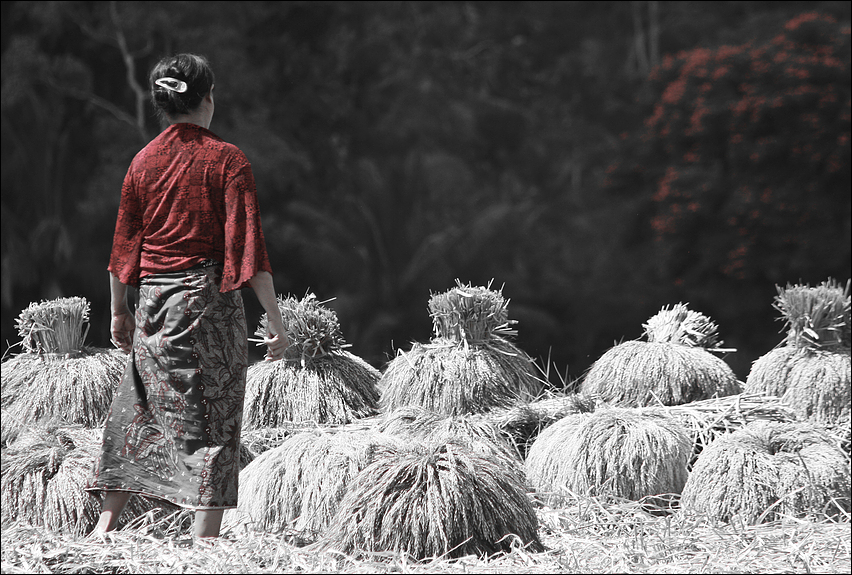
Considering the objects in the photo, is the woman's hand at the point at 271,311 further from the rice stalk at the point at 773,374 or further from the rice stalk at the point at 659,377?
the rice stalk at the point at 773,374

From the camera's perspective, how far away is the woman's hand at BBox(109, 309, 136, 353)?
6.28ft

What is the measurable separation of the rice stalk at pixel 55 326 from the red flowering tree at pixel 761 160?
26.7 ft

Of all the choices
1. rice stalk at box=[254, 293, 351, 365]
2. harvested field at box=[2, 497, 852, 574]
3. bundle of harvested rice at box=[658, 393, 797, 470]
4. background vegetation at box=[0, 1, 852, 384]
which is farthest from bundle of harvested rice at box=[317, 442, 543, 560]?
background vegetation at box=[0, 1, 852, 384]

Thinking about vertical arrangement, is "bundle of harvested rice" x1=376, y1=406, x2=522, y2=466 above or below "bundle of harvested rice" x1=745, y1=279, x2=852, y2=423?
below

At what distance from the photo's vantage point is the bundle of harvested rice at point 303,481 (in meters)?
2.24

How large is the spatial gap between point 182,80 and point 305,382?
1401 mm

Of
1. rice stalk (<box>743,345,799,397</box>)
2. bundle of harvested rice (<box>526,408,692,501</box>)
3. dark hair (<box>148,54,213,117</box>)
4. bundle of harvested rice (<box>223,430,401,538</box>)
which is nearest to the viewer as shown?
dark hair (<box>148,54,213,117</box>)

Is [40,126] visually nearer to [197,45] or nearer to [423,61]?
[197,45]

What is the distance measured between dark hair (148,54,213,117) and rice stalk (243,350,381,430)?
1335 millimetres

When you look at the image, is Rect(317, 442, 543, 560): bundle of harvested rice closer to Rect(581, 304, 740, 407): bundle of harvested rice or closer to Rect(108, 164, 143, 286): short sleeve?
Rect(108, 164, 143, 286): short sleeve

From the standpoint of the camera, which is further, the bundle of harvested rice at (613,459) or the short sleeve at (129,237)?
the bundle of harvested rice at (613,459)

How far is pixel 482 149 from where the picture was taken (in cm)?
1183

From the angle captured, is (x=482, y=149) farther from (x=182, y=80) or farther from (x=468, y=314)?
(x=182, y=80)

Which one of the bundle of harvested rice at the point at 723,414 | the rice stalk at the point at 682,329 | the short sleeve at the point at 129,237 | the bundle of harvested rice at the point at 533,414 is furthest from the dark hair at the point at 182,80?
the rice stalk at the point at 682,329
